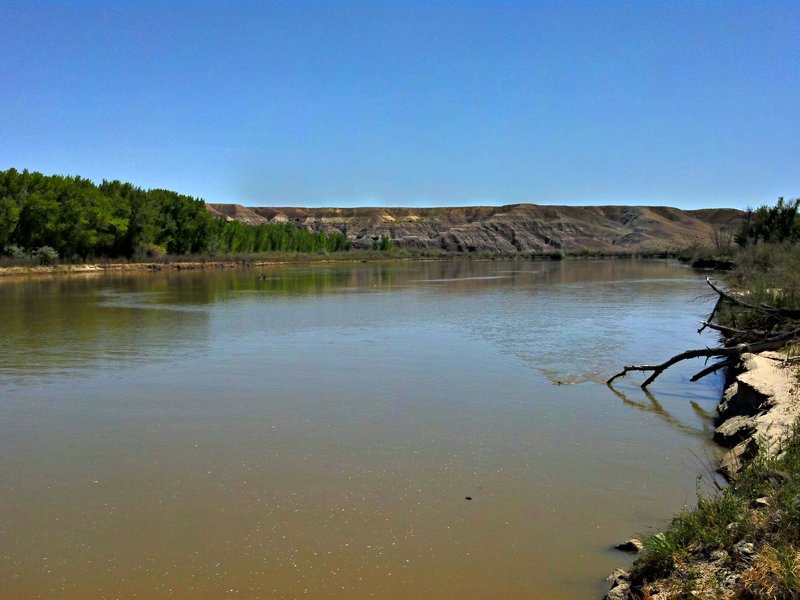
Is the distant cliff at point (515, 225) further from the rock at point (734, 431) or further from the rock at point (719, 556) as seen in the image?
the rock at point (719, 556)

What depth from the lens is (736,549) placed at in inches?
157

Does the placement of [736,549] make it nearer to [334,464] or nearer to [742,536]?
[742,536]

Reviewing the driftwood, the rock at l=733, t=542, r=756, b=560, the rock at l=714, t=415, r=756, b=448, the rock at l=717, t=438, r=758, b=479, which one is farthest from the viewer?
the driftwood

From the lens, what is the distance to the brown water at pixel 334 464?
16.5 ft

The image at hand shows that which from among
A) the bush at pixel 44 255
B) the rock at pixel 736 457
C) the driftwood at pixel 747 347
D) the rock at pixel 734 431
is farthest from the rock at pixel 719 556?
the bush at pixel 44 255

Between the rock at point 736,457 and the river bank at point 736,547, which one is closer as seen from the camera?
the river bank at point 736,547

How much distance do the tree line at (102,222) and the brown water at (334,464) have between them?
40927 millimetres

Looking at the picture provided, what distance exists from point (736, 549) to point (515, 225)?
146459 mm

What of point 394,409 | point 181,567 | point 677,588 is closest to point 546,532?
point 677,588

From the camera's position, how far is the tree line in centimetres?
5144

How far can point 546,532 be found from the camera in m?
5.66

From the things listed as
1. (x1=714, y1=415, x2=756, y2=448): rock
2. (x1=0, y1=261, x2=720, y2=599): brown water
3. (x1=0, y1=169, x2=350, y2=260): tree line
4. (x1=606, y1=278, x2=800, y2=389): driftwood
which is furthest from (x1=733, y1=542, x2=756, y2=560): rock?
(x1=0, y1=169, x2=350, y2=260): tree line

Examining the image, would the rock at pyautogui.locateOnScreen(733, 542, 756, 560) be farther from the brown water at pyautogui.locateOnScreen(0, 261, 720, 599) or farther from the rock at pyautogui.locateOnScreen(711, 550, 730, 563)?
the brown water at pyautogui.locateOnScreen(0, 261, 720, 599)

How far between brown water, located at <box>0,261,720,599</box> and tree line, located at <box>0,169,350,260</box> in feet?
134
